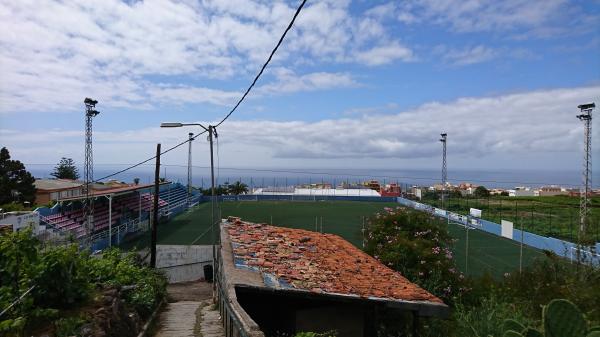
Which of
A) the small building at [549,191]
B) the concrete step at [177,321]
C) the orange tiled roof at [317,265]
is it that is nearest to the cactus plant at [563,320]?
the orange tiled roof at [317,265]

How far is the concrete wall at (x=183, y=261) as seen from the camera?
24.4 m

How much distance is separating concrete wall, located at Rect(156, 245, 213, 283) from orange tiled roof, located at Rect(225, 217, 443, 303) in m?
8.70

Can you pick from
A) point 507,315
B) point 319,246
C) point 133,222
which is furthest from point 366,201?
point 507,315

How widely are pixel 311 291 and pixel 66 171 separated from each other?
98459 millimetres

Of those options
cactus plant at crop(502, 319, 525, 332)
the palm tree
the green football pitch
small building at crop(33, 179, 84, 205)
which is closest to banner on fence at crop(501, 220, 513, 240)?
the green football pitch

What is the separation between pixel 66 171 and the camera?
314 feet

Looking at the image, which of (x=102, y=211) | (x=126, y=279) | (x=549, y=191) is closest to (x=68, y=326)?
(x=126, y=279)

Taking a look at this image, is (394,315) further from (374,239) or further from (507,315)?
(374,239)

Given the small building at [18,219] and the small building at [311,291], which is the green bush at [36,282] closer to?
the small building at [311,291]

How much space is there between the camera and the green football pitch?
24.2 m

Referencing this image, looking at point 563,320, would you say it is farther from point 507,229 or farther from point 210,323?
point 507,229

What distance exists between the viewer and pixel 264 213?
4556 centimetres

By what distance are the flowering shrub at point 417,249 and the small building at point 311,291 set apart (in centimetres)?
248

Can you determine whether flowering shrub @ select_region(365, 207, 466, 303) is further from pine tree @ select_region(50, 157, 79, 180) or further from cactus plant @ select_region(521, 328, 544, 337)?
pine tree @ select_region(50, 157, 79, 180)
